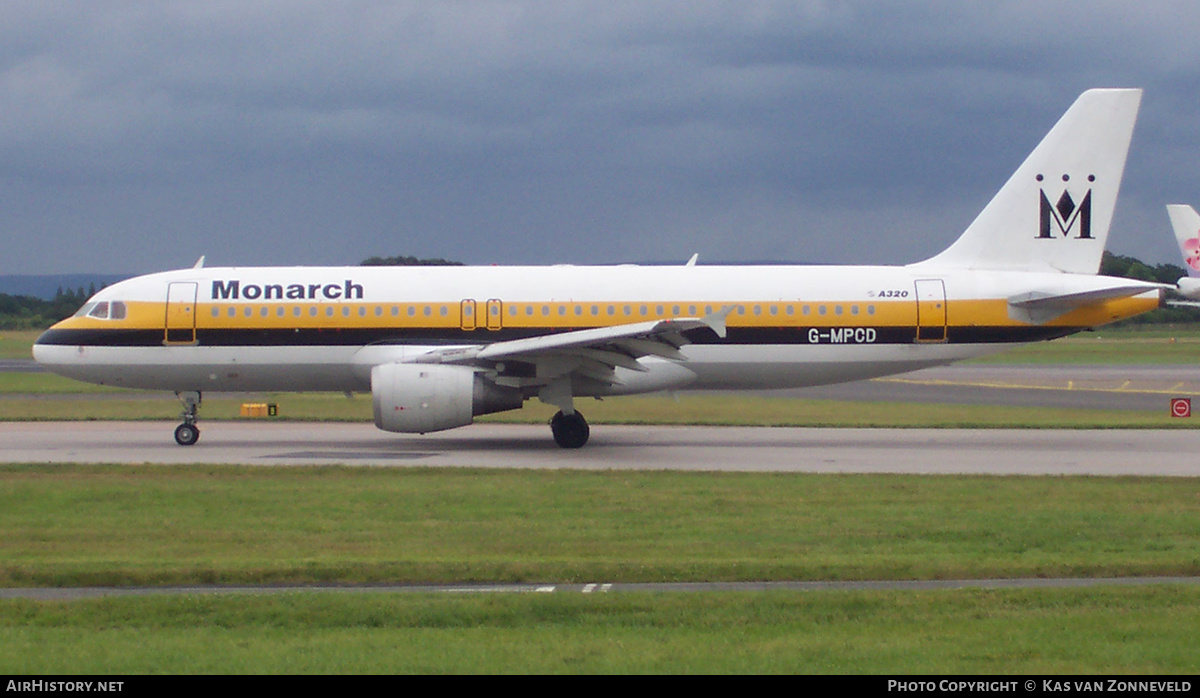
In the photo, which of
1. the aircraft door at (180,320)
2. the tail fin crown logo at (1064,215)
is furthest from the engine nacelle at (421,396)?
the tail fin crown logo at (1064,215)

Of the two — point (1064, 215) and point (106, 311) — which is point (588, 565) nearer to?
point (106, 311)

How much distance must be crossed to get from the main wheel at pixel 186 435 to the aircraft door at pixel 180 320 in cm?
173

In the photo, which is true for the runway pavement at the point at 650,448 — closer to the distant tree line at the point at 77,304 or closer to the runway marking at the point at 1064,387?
the runway marking at the point at 1064,387

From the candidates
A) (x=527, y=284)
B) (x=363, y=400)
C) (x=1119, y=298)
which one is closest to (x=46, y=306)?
(x=363, y=400)

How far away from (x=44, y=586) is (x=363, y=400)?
25.9 m

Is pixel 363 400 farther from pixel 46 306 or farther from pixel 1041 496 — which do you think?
pixel 46 306

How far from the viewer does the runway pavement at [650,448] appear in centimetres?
2142

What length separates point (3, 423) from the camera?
96.7 feet

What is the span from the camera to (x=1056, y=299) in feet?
80.6

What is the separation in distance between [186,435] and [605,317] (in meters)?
8.67

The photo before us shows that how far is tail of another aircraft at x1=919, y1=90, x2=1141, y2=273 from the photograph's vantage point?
25.8 metres

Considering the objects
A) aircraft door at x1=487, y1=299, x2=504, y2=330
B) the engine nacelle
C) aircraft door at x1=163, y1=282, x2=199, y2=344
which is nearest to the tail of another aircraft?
aircraft door at x1=487, y1=299, x2=504, y2=330

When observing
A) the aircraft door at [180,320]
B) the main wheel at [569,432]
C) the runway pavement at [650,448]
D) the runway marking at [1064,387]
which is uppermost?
the aircraft door at [180,320]

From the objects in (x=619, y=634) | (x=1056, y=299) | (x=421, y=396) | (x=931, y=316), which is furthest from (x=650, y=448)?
(x=619, y=634)
